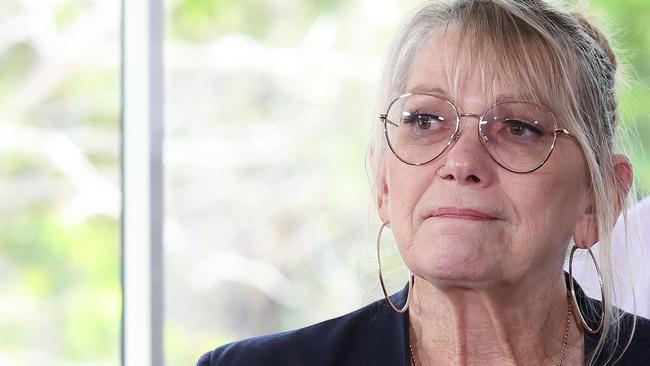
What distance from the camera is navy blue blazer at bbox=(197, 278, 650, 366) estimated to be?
68.7 inches

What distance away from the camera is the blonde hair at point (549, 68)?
163 centimetres

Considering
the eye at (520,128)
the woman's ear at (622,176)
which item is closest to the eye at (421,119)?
the eye at (520,128)

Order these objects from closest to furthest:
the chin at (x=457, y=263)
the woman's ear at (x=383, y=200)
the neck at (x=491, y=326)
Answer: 1. the chin at (x=457, y=263)
2. the neck at (x=491, y=326)
3. the woman's ear at (x=383, y=200)

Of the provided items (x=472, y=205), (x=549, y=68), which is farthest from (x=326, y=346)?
(x=549, y=68)

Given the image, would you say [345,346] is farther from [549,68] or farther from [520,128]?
[549,68]

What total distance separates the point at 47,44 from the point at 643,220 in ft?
6.59

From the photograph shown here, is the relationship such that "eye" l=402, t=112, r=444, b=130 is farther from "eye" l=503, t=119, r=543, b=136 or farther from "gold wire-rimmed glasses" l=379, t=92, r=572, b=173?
"eye" l=503, t=119, r=543, b=136

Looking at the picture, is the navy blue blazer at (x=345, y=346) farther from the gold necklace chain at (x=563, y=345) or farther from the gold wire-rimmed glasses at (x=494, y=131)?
the gold wire-rimmed glasses at (x=494, y=131)

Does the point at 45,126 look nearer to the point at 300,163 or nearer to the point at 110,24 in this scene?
the point at 110,24

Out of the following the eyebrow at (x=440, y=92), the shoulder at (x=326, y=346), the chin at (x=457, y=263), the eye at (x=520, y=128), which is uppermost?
the eyebrow at (x=440, y=92)

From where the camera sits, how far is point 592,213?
1.74 metres

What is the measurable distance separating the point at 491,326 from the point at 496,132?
0.33m

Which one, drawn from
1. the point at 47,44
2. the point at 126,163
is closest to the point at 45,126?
the point at 47,44

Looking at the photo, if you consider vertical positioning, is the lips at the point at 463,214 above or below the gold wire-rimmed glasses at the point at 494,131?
below
